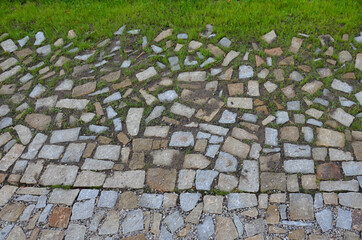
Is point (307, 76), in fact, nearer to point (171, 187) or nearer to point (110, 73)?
point (171, 187)

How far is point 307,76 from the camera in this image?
4824mm

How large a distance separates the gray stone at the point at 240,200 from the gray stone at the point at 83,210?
153 cm

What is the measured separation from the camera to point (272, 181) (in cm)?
375

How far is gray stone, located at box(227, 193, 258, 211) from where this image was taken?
3572 millimetres

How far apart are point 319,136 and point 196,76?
6.44 feet

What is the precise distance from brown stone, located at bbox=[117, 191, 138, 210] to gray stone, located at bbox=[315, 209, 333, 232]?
194 centimetres

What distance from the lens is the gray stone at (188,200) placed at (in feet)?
11.9

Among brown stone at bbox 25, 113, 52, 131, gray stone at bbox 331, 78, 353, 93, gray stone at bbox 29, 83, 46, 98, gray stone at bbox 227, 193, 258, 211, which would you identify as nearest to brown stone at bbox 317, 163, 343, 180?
gray stone at bbox 227, 193, 258, 211

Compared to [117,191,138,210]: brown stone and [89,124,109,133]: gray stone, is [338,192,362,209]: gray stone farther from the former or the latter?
[89,124,109,133]: gray stone

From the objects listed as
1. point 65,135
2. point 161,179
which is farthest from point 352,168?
point 65,135

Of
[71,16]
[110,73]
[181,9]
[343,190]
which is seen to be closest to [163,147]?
[110,73]

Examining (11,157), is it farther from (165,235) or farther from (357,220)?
(357,220)

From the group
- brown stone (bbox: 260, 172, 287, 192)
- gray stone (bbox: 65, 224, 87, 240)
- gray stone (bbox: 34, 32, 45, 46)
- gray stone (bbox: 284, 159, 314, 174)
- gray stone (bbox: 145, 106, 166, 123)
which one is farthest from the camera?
gray stone (bbox: 34, 32, 45, 46)

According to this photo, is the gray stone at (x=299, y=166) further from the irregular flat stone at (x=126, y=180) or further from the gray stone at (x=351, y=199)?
the irregular flat stone at (x=126, y=180)
